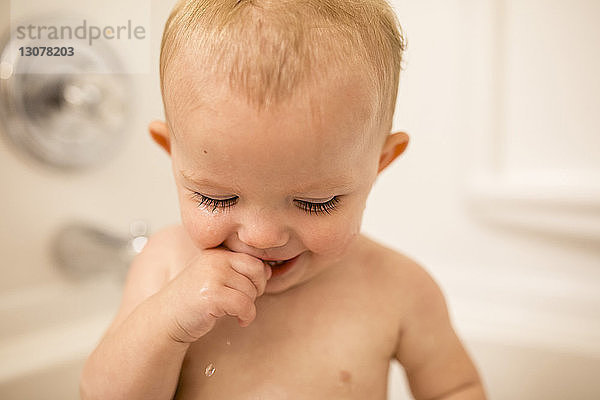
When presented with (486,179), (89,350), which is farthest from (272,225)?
(486,179)

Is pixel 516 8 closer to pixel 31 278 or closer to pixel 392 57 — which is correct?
pixel 392 57

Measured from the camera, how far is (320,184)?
53cm

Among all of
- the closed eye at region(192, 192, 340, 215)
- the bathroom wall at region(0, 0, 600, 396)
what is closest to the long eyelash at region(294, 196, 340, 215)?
the closed eye at region(192, 192, 340, 215)

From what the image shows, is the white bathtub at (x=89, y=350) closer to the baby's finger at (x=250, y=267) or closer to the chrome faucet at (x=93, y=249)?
the chrome faucet at (x=93, y=249)

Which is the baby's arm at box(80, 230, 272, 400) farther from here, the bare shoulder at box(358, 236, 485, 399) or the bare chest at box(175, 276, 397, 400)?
the bare shoulder at box(358, 236, 485, 399)

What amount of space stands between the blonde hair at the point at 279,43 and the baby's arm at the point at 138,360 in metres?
0.22

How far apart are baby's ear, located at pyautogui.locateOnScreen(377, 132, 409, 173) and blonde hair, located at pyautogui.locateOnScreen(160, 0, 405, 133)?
8 centimetres

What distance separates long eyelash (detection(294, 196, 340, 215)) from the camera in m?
0.54

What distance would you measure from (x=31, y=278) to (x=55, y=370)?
0.18 metres

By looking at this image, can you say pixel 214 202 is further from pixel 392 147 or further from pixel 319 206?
pixel 392 147

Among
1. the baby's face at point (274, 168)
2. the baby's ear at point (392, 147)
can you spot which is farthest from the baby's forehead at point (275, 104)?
the baby's ear at point (392, 147)

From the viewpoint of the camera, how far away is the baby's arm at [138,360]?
1.89 feet

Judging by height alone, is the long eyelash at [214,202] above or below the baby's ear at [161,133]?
below

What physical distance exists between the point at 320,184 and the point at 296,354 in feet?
0.67
